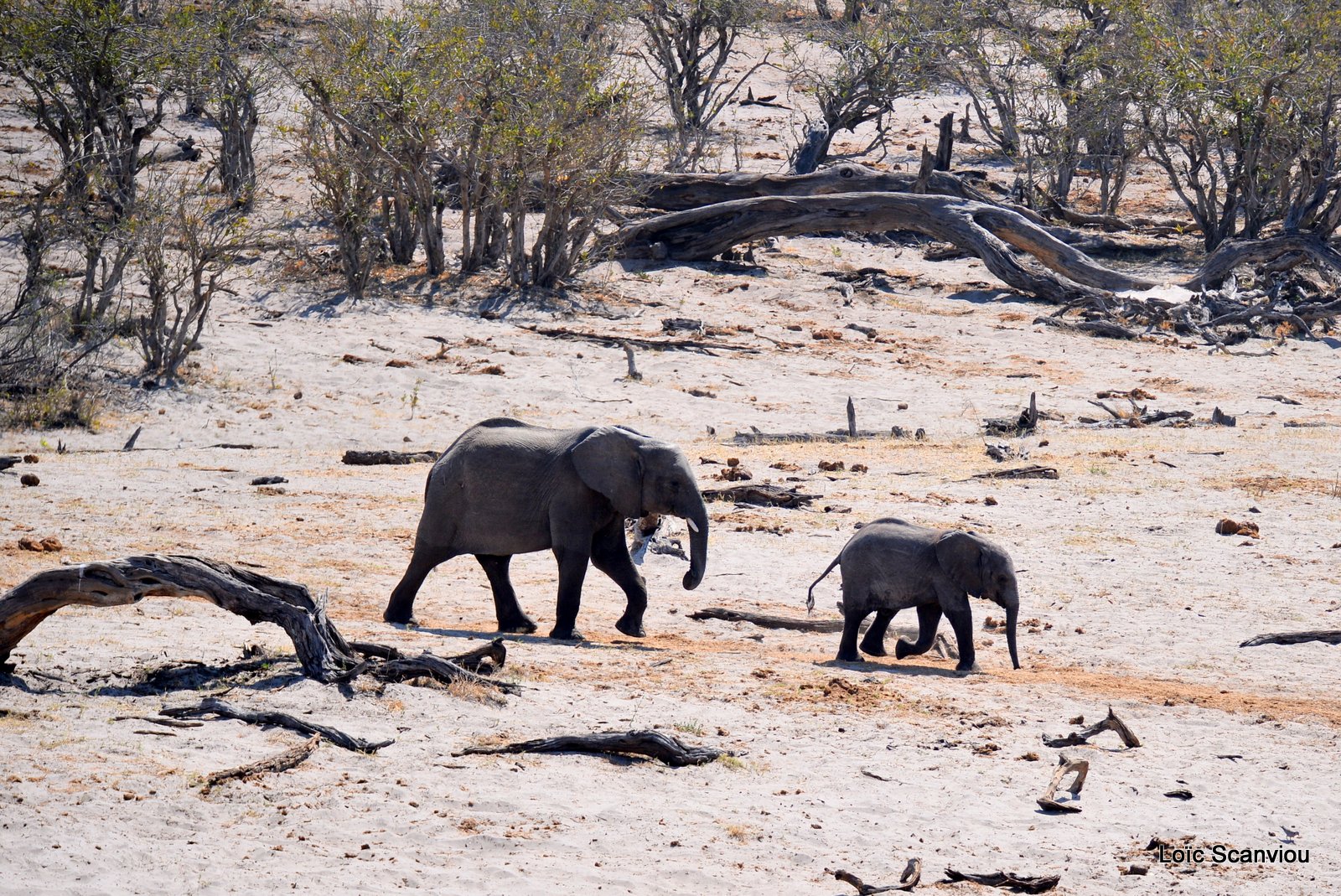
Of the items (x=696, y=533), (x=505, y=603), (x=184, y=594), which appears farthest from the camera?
(x=505, y=603)

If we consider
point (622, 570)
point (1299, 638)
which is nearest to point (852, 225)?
point (1299, 638)

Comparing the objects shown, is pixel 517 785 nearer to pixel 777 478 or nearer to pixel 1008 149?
pixel 777 478

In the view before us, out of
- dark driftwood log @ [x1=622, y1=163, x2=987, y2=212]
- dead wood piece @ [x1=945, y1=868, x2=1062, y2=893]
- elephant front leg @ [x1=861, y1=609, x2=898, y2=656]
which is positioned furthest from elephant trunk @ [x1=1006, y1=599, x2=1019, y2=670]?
dark driftwood log @ [x1=622, y1=163, x2=987, y2=212]

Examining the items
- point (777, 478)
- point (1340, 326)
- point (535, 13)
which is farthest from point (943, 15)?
point (777, 478)

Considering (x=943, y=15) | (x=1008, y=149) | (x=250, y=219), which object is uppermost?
(x=943, y=15)

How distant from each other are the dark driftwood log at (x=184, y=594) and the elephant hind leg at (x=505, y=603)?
247cm

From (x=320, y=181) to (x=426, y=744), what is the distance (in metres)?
18.0

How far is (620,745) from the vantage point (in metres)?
6.12

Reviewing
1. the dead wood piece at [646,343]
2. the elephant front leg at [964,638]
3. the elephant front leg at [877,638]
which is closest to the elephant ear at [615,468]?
the elephant front leg at [877,638]

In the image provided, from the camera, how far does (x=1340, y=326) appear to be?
78.4ft

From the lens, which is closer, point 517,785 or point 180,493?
point 517,785

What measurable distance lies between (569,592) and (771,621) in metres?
1.66

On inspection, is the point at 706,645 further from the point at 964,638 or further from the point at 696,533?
the point at 964,638

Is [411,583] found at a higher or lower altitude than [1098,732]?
lower
